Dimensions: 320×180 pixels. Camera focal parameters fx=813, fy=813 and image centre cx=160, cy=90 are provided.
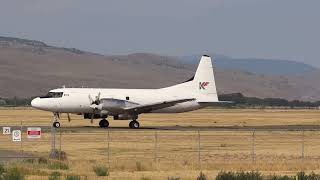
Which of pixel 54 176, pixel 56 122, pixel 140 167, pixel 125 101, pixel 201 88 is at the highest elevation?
pixel 201 88

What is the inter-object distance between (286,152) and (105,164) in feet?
46.7

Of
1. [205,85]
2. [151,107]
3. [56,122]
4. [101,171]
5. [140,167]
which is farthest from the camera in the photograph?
[205,85]

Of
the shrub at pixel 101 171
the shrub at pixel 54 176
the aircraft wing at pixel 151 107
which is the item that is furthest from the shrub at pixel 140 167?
the aircraft wing at pixel 151 107

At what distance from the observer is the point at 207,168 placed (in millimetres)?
39375

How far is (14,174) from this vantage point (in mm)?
32531

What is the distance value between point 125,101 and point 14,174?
1622 inches

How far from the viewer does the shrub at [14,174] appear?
103ft

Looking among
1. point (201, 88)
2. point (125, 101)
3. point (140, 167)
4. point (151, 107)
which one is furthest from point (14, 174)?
point (201, 88)

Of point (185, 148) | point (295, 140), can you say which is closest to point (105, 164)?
point (185, 148)

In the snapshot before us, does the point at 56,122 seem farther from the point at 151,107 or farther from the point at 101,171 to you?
the point at 101,171

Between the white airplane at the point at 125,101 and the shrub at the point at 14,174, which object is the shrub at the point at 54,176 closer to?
the shrub at the point at 14,174

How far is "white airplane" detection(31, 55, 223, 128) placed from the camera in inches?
2852

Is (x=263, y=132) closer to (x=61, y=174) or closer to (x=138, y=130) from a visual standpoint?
(x=138, y=130)

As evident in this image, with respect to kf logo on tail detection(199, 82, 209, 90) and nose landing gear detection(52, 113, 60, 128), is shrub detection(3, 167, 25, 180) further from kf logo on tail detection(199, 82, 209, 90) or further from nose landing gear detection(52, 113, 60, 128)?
kf logo on tail detection(199, 82, 209, 90)
